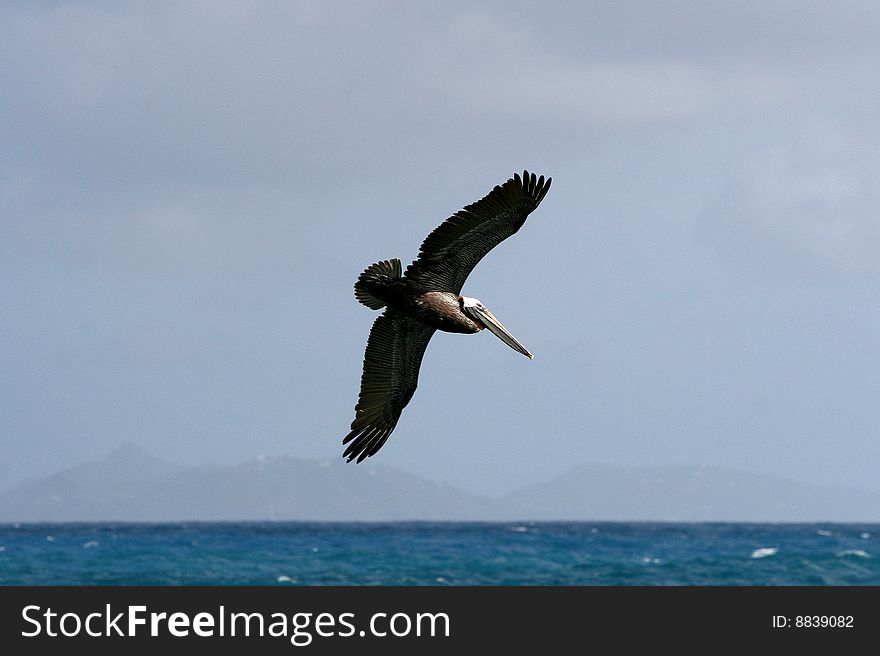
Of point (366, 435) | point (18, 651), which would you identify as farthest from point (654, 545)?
point (366, 435)

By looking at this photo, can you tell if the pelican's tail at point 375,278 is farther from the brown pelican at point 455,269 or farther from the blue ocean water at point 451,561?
the blue ocean water at point 451,561

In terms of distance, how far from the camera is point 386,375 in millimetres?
15242

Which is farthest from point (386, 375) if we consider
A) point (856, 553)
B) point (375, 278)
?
point (856, 553)

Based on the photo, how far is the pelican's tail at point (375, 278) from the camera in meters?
13.7

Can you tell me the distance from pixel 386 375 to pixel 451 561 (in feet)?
151

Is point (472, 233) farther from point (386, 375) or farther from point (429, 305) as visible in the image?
point (386, 375)

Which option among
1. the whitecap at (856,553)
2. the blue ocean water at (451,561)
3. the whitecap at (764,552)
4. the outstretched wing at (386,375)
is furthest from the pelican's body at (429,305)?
the whitecap at (764,552)

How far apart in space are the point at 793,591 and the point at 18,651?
27.8 m

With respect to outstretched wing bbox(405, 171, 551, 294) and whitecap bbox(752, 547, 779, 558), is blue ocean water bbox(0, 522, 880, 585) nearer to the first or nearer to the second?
whitecap bbox(752, 547, 779, 558)

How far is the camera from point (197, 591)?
4731 cm

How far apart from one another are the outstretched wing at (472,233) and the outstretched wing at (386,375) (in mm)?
1321

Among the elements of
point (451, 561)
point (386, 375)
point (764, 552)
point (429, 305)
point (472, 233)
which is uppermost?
point (472, 233)

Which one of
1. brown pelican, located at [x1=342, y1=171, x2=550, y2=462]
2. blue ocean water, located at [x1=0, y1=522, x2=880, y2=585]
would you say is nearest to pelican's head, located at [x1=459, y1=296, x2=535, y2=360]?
brown pelican, located at [x1=342, y1=171, x2=550, y2=462]

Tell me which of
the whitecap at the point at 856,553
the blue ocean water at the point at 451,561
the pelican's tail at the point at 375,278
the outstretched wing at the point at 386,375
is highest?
the pelican's tail at the point at 375,278
